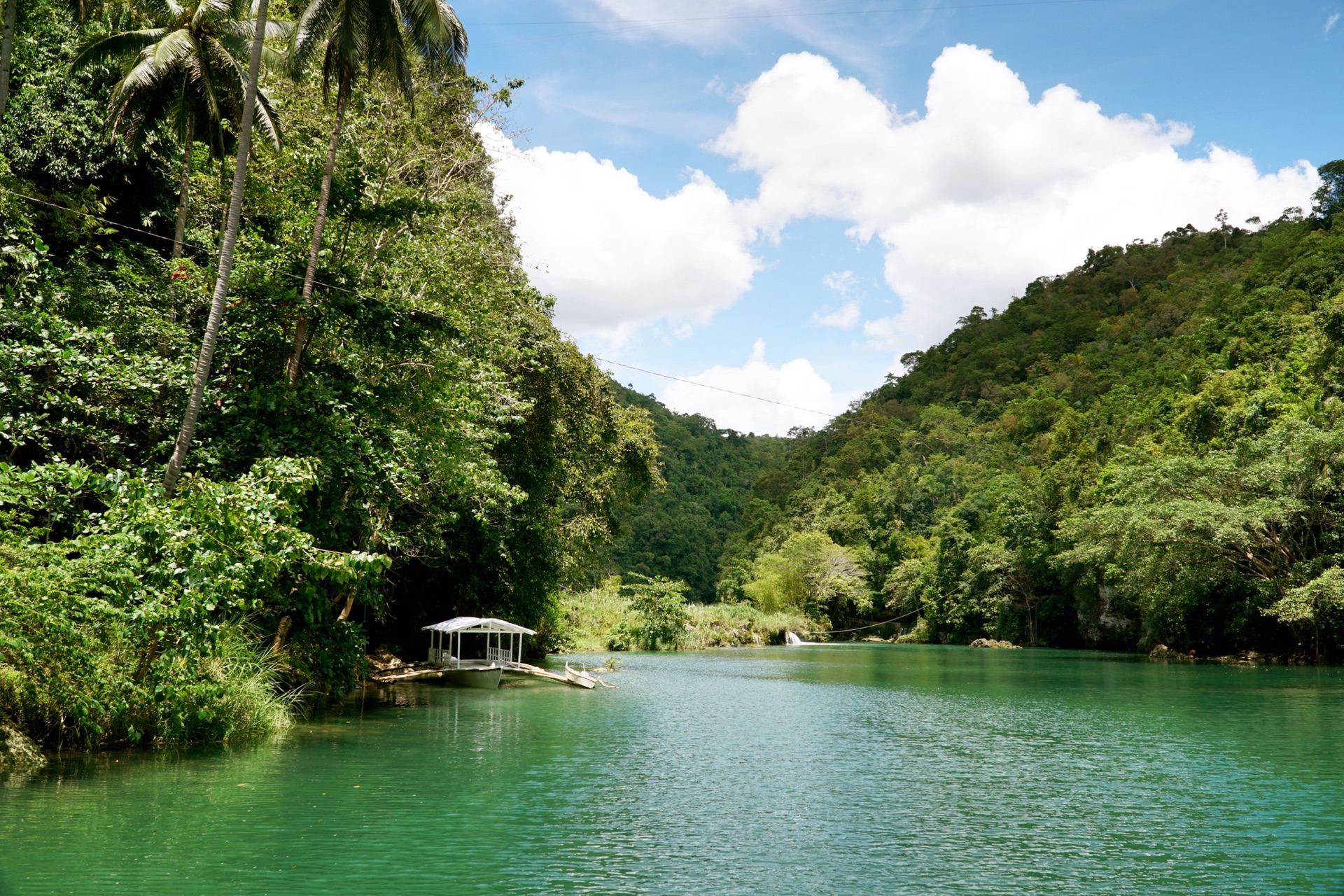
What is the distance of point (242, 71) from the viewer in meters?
21.0

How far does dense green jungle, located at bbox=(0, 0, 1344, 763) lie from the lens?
1271cm

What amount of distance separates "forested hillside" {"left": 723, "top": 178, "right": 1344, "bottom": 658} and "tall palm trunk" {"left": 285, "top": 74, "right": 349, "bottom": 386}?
32352mm

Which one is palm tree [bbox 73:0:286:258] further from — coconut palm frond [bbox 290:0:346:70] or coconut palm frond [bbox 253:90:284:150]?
coconut palm frond [bbox 290:0:346:70]

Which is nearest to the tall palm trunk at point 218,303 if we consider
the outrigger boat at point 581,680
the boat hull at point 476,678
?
the boat hull at point 476,678

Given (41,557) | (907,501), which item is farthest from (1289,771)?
(907,501)

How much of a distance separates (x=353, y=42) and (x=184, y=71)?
16.9ft

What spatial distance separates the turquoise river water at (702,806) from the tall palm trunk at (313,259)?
6.70 meters

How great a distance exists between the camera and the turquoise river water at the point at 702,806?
27.5 ft

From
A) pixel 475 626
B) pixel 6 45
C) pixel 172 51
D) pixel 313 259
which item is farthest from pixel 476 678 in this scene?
pixel 6 45

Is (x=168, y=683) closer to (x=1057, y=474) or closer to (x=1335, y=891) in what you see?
(x=1335, y=891)

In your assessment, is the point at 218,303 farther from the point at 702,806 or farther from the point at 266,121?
the point at 702,806

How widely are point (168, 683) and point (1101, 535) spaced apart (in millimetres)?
41608

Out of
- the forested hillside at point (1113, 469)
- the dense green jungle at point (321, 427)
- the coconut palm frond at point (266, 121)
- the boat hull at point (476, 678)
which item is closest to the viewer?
the dense green jungle at point (321, 427)

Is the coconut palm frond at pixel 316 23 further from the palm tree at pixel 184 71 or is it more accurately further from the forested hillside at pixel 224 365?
the palm tree at pixel 184 71
